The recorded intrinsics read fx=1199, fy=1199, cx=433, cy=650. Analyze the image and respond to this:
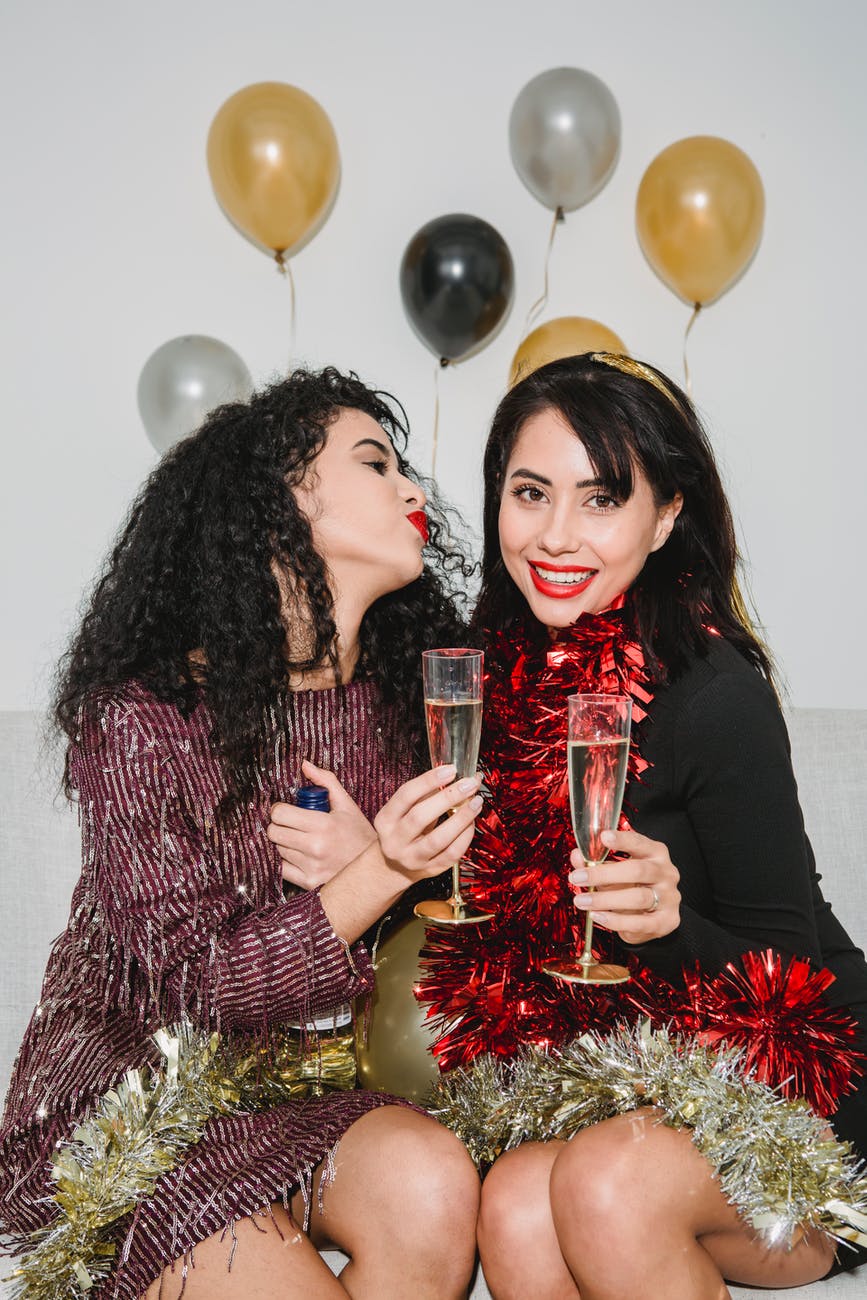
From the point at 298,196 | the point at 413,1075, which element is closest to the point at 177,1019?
the point at 413,1075

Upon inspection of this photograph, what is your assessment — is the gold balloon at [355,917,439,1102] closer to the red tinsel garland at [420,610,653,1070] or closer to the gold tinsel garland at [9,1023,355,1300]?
the red tinsel garland at [420,610,653,1070]

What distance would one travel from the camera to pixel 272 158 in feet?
9.14

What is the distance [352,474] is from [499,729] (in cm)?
44

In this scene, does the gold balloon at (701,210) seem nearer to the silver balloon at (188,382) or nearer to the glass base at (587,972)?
the silver balloon at (188,382)

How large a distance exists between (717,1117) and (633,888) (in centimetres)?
27

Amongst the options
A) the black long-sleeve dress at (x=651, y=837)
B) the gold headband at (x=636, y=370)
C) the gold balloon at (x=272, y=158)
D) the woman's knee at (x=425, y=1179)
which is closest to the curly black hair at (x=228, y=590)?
the black long-sleeve dress at (x=651, y=837)

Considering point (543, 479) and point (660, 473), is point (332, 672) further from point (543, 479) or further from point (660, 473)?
point (660, 473)

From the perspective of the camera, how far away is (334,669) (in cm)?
184

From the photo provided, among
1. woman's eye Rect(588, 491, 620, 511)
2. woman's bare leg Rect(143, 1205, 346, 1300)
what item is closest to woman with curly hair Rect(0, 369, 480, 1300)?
woman's bare leg Rect(143, 1205, 346, 1300)

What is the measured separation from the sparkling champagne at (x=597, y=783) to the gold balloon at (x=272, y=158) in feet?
6.51

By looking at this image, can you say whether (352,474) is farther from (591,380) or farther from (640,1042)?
(640,1042)

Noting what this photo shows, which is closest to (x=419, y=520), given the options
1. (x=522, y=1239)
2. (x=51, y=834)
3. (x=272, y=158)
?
(x=51, y=834)

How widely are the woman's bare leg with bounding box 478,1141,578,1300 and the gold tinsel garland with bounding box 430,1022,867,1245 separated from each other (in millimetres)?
83

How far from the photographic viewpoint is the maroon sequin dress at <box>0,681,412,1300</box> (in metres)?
1.49
